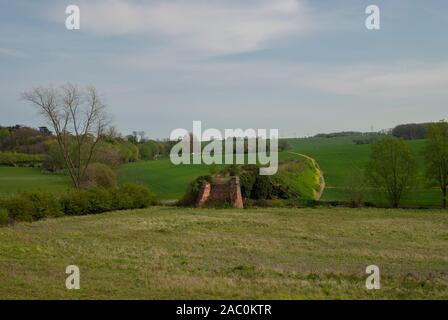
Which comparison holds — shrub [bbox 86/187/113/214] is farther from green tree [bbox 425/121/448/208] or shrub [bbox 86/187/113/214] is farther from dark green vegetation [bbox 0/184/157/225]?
green tree [bbox 425/121/448/208]

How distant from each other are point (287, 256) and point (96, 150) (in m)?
37.7

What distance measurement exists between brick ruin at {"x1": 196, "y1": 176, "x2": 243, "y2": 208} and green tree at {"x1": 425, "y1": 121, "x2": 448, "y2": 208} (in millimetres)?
19900

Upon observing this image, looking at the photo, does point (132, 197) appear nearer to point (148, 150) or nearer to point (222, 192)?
point (222, 192)

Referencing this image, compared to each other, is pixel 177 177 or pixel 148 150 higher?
pixel 148 150

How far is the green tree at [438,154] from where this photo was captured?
4683 cm

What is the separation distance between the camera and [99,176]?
4891 centimetres

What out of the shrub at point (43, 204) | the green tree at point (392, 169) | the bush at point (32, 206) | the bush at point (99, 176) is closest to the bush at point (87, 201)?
the bush at point (32, 206)

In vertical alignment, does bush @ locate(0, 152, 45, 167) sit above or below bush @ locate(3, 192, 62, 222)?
above

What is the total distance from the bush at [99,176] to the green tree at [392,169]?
87.9 ft

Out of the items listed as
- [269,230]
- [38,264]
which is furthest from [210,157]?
[38,264]

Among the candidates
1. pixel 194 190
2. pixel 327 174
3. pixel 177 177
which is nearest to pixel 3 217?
pixel 194 190

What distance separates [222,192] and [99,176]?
13784 mm

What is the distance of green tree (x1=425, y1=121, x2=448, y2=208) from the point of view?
154ft

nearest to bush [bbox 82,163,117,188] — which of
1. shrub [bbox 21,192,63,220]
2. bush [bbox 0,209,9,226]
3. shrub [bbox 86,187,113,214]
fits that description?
shrub [bbox 86,187,113,214]
